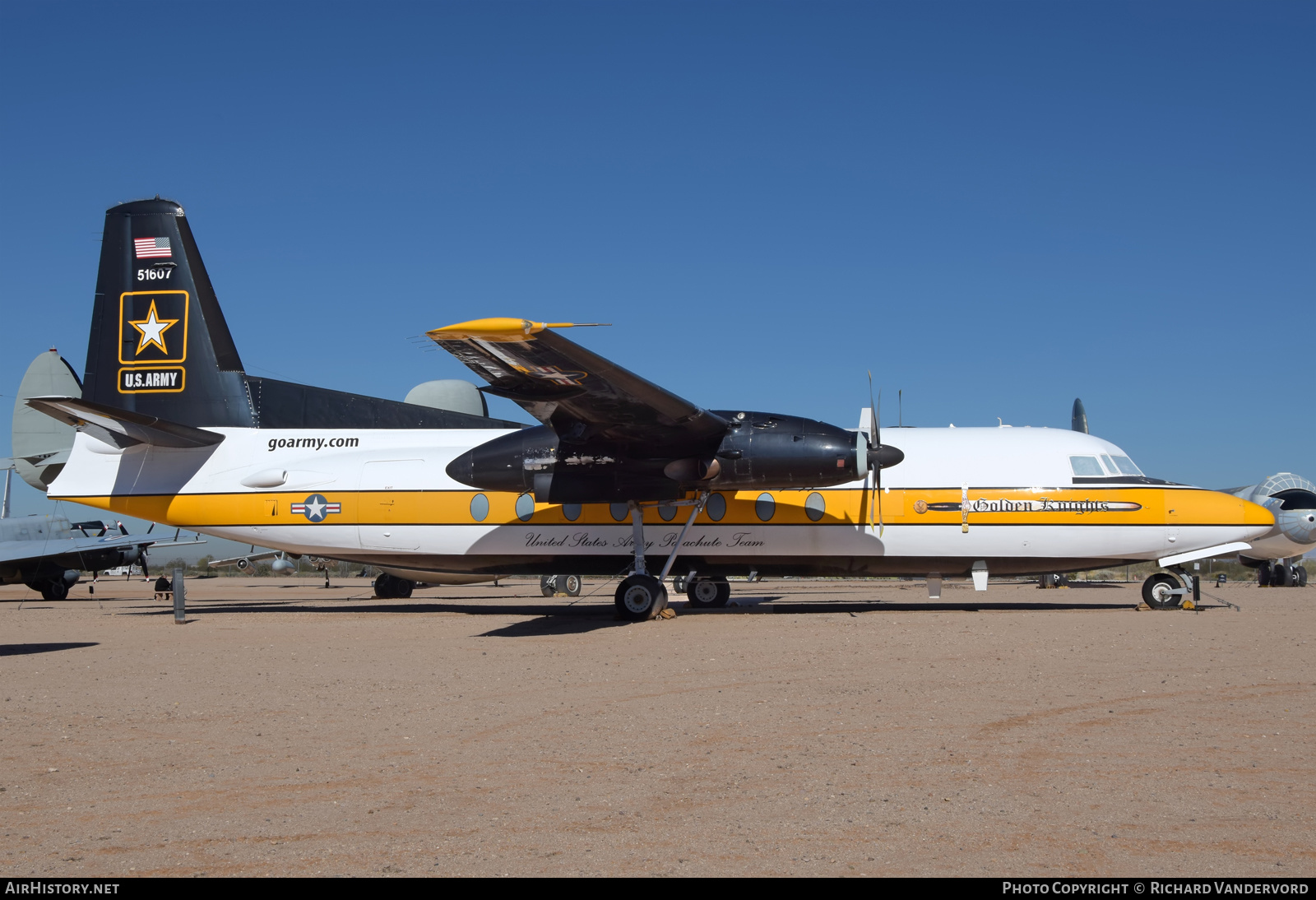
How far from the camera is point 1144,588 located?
1736 cm

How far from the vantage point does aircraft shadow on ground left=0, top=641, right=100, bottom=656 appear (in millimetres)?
12364

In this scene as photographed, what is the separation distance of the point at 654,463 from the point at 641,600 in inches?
92.1

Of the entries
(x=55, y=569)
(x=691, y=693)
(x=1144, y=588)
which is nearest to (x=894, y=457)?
(x=1144, y=588)

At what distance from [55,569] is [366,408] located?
1648 cm

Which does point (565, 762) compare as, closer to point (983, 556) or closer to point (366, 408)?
point (983, 556)

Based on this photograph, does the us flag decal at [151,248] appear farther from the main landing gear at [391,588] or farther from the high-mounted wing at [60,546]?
the high-mounted wing at [60,546]

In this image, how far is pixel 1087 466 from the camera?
16828 millimetres

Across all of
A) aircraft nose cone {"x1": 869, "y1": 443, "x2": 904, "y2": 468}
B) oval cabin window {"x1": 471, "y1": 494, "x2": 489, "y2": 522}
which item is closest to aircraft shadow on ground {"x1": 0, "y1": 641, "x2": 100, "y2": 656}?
oval cabin window {"x1": 471, "y1": 494, "x2": 489, "y2": 522}

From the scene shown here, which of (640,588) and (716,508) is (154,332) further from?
(716,508)

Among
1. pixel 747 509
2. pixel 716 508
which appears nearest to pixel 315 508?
pixel 716 508

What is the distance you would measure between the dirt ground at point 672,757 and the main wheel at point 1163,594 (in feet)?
14.3

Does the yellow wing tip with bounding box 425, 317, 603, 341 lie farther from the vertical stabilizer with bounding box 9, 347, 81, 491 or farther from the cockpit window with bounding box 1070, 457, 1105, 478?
the vertical stabilizer with bounding box 9, 347, 81, 491

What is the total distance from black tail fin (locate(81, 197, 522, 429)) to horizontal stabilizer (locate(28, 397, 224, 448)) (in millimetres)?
527

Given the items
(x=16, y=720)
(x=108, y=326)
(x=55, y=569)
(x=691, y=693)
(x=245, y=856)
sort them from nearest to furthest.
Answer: (x=245, y=856) → (x=16, y=720) → (x=691, y=693) → (x=108, y=326) → (x=55, y=569)
